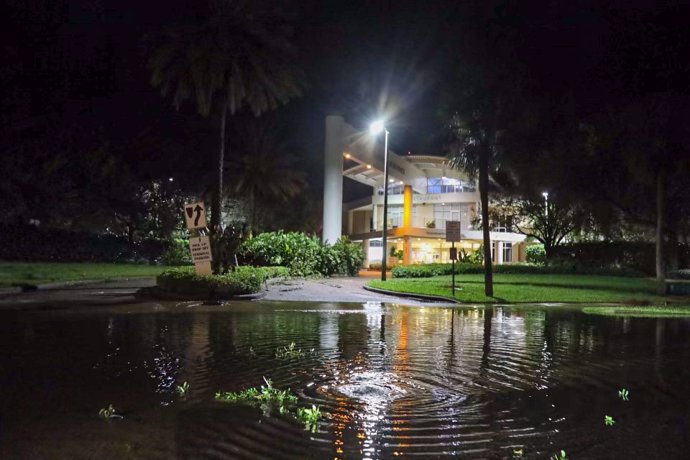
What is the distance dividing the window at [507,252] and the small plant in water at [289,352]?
182 feet

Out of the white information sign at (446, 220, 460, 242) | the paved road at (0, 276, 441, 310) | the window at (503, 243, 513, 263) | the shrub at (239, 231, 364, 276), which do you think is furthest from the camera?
the window at (503, 243, 513, 263)

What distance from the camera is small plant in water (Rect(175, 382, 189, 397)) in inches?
298

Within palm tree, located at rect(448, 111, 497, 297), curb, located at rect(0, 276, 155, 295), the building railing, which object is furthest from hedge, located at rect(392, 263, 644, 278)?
curb, located at rect(0, 276, 155, 295)

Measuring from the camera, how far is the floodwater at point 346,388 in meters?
5.75

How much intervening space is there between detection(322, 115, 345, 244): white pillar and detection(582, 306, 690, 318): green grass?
973 inches

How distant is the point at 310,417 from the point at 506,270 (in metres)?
39.1

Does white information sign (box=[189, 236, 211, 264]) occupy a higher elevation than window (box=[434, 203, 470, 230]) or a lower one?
lower

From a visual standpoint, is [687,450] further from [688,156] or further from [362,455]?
[688,156]

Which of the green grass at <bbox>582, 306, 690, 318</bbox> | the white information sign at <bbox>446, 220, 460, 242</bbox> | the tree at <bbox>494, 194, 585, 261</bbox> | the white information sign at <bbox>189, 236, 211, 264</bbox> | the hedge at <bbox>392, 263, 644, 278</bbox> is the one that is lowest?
the green grass at <bbox>582, 306, 690, 318</bbox>

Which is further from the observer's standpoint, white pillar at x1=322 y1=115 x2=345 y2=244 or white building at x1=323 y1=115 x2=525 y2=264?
white building at x1=323 y1=115 x2=525 y2=264

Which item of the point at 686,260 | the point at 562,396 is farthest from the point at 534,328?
the point at 686,260

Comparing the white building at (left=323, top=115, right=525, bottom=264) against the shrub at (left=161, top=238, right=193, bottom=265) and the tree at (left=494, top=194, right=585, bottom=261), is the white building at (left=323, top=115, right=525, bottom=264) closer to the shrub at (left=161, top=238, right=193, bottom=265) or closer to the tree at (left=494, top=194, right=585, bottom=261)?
the tree at (left=494, top=194, right=585, bottom=261)

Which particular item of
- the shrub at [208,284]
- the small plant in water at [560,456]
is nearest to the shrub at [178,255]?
the shrub at [208,284]

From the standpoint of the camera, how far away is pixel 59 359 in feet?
32.1
